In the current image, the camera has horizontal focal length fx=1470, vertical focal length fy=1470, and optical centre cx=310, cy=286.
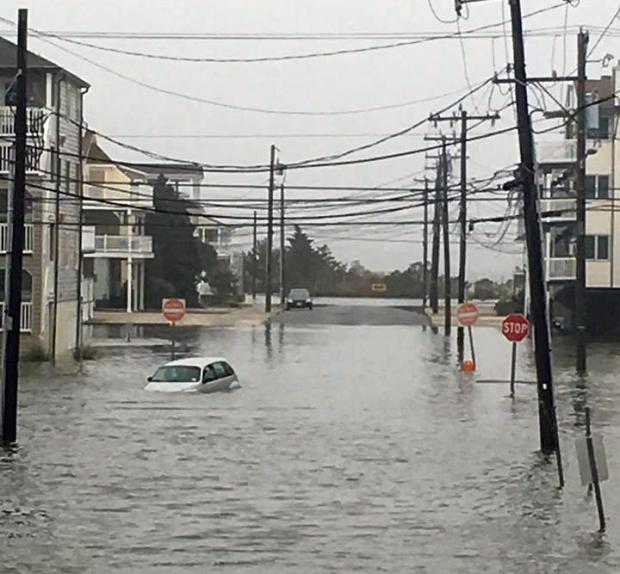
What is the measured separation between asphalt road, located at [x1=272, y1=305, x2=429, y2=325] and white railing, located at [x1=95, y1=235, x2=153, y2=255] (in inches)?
359

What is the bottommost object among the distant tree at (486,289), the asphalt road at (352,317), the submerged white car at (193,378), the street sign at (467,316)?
the submerged white car at (193,378)

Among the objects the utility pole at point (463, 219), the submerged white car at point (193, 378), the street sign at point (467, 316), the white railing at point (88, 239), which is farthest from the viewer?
the white railing at point (88, 239)

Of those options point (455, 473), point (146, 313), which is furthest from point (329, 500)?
point (146, 313)

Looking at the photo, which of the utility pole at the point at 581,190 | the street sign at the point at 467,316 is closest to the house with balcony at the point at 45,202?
the street sign at the point at 467,316

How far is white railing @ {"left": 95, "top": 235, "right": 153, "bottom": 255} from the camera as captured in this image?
8756 cm

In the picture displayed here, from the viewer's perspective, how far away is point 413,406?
34.1 meters

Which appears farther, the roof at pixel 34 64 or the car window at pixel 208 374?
the roof at pixel 34 64

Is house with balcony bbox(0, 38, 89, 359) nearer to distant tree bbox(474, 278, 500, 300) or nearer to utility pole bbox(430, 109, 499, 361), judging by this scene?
utility pole bbox(430, 109, 499, 361)

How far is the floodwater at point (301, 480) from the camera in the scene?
49.9ft

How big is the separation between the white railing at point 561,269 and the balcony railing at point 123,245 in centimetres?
2834

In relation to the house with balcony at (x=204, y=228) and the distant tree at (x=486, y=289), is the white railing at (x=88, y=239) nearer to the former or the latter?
the house with balcony at (x=204, y=228)

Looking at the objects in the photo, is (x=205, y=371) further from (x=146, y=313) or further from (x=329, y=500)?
(x=146, y=313)

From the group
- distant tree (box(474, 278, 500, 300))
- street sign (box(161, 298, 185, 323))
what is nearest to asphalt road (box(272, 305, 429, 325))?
street sign (box(161, 298, 185, 323))

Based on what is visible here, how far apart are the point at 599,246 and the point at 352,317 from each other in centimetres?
2271
